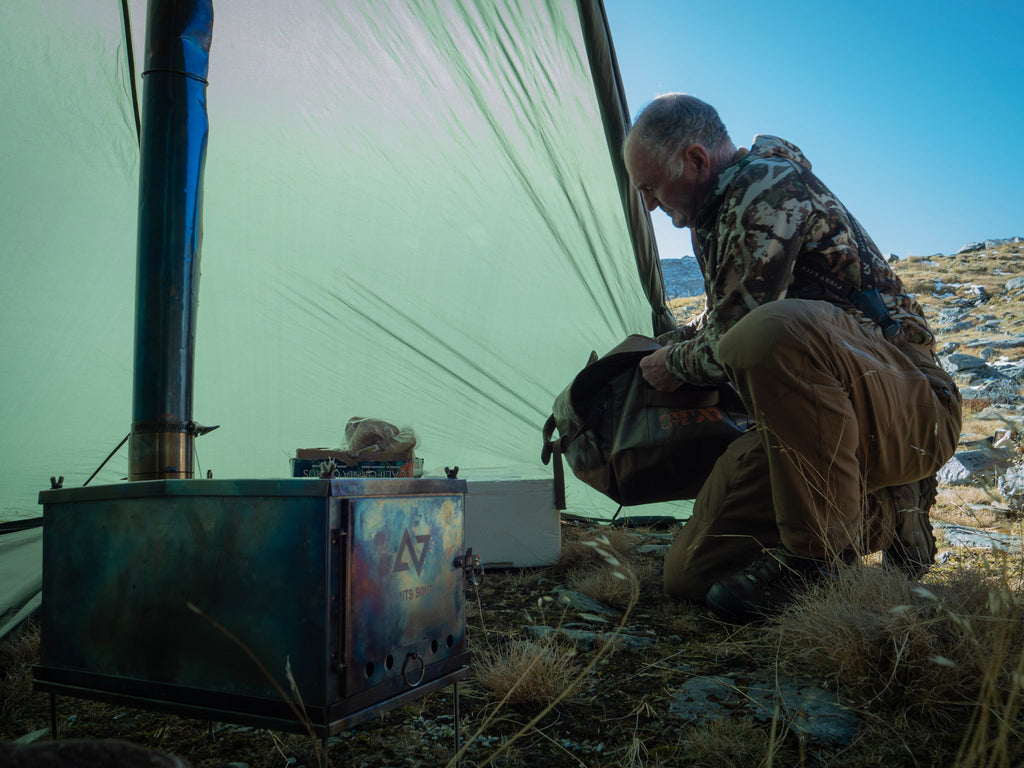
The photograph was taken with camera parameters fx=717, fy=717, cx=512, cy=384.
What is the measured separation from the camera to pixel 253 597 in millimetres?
949

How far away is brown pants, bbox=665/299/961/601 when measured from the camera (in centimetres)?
156

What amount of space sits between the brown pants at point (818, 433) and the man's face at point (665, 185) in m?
0.60

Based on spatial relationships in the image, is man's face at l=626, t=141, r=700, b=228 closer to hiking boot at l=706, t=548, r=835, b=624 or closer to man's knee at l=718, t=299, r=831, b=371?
man's knee at l=718, t=299, r=831, b=371

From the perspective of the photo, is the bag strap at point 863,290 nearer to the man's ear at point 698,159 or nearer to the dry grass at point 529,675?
the man's ear at point 698,159

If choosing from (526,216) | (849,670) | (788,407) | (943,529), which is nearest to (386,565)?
(849,670)

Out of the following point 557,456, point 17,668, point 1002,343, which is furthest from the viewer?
point 1002,343

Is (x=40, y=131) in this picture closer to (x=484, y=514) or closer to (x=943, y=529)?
(x=484, y=514)

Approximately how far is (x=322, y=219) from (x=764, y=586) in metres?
2.11

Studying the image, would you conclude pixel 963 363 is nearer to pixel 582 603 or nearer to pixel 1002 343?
pixel 1002 343

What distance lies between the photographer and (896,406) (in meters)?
1.71

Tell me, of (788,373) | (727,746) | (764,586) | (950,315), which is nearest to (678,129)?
(788,373)

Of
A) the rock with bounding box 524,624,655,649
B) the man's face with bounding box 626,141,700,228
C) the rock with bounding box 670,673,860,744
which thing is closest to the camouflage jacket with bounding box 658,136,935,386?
the man's face with bounding box 626,141,700,228

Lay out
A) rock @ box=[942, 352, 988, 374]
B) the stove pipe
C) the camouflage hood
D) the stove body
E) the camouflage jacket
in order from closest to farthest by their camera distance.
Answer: the stove body
the stove pipe
the camouflage jacket
the camouflage hood
rock @ box=[942, 352, 988, 374]

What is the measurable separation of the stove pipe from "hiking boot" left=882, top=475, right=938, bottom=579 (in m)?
1.75
